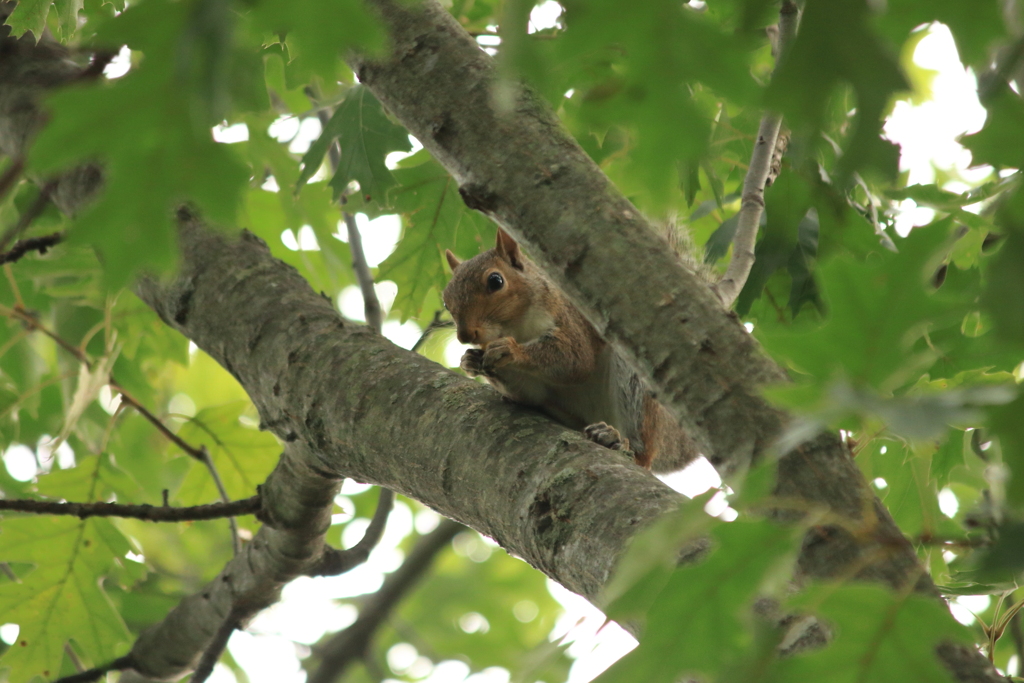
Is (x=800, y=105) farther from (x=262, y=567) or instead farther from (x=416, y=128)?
(x=262, y=567)

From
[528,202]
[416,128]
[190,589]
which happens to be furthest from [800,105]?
[190,589]

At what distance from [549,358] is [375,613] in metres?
1.08

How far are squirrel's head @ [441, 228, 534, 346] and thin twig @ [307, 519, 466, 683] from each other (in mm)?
558

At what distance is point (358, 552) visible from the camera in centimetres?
228

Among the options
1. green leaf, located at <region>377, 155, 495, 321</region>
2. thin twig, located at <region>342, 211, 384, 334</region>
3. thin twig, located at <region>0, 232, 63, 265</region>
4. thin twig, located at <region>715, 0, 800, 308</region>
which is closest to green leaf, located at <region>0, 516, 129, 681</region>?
thin twig, located at <region>0, 232, 63, 265</region>

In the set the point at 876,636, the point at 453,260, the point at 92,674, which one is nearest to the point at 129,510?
the point at 92,674

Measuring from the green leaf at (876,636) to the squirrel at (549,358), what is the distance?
48.0 inches

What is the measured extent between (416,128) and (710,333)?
592 millimetres

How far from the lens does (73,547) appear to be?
2357mm

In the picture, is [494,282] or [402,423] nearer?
[402,423]

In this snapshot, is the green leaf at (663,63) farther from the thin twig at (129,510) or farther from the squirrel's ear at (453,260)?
the squirrel's ear at (453,260)

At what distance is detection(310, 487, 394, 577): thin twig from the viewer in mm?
2240

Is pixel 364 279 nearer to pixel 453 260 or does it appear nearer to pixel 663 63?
pixel 453 260

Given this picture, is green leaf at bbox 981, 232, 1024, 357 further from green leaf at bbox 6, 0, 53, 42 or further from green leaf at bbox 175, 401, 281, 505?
green leaf at bbox 175, 401, 281, 505
